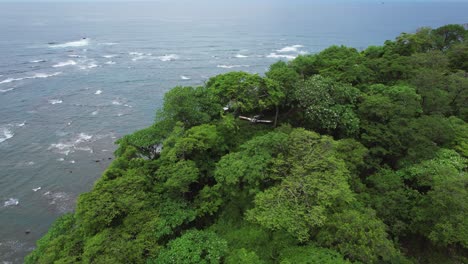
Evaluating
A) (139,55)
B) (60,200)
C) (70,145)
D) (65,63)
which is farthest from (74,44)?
(60,200)

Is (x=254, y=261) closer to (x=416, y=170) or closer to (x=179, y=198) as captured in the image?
(x=179, y=198)

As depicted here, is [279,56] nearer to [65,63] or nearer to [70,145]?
[65,63]

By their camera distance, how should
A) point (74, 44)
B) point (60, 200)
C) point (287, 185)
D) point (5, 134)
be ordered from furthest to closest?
point (74, 44) < point (5, 134) < point (60, 200) < point (287, 185)

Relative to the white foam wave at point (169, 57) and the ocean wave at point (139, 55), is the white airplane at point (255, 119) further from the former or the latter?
the ocean wave at point (139, 55)

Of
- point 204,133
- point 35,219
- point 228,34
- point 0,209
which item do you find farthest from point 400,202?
point 228,34

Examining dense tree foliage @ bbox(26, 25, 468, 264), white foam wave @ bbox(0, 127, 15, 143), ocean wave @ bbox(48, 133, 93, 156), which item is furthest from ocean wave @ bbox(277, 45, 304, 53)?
white foam wave @ bbox(0, 127, 15, 143)
